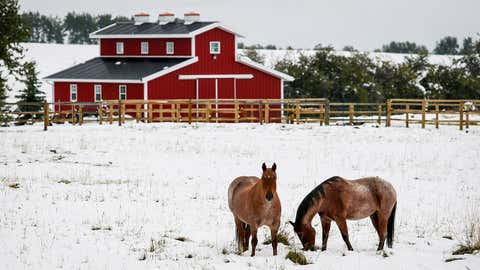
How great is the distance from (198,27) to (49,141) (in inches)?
995

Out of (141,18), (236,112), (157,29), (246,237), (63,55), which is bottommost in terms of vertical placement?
(246,237)

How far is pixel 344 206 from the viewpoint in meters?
10.6

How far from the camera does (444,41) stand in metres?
170

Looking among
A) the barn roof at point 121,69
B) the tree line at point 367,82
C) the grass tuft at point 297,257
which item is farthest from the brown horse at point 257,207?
the tree line at point 367,82

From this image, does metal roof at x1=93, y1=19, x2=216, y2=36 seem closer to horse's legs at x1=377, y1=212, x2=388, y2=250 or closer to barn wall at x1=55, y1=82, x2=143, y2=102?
barn wall at x1=55, y1=82, x2=143, y2=102

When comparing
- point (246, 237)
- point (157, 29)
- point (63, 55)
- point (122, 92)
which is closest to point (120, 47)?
point (157, 29)

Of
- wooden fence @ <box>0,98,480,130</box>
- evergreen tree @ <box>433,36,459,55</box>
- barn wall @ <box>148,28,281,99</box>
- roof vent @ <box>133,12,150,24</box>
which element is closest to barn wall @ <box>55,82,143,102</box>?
wooden fence @ <box>0,98,480,130</box>

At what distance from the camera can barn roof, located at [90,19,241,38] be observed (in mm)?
50375

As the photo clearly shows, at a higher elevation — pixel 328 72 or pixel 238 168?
pixel 328 72

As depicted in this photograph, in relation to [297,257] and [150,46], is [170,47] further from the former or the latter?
[297,257]

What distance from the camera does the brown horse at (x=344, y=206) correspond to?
34.6 ft

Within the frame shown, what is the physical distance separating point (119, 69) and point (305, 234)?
4040 cm

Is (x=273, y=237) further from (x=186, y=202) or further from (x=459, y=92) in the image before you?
(x=459, y=92)

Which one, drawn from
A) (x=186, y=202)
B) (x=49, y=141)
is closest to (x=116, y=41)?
(x=49, y=141)
